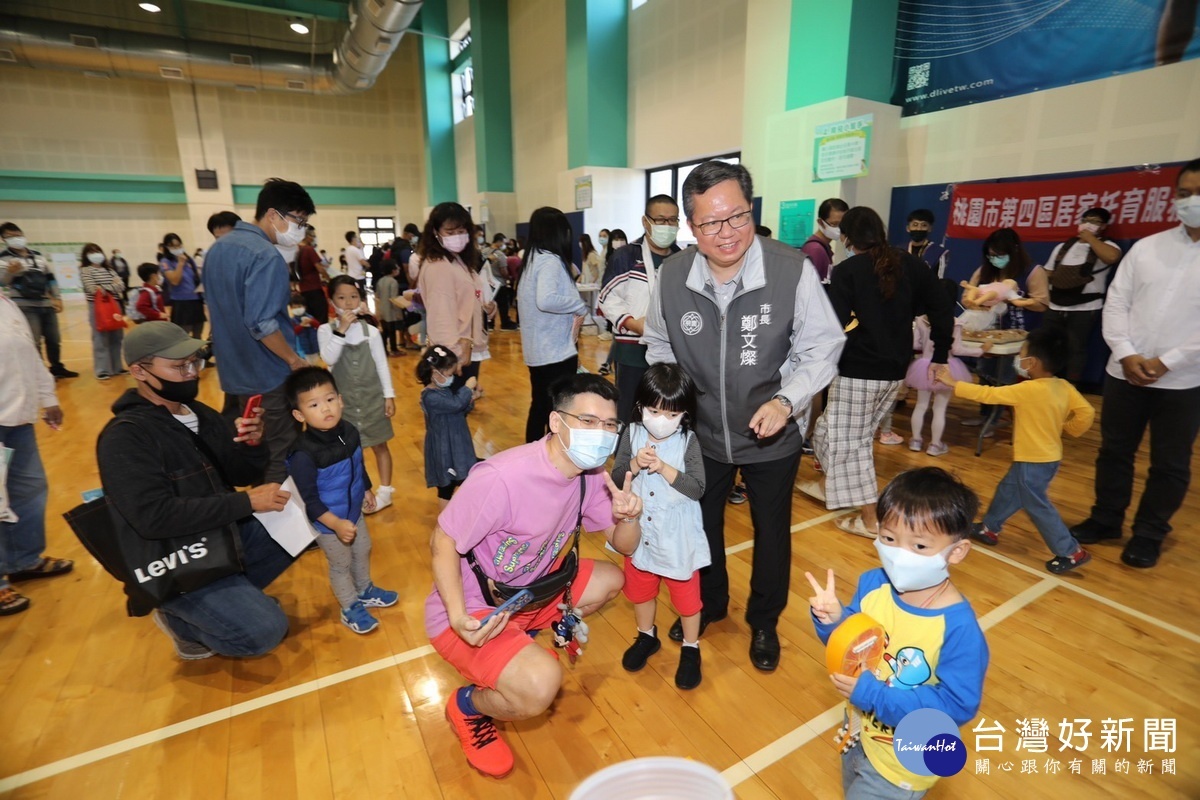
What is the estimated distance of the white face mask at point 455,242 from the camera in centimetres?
355

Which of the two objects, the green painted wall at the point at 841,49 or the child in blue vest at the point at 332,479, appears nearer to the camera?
the child in blue vest at the point at 332,479

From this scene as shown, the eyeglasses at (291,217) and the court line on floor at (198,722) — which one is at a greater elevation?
the eyeglasses at (291,217)

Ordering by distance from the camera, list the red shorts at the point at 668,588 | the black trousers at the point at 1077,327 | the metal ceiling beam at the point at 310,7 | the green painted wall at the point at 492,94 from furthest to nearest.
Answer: the metal ceiling beam at the point at 310,7
the green painted wall at the point at 492,94
the black trousers at the point at 1077,327
the red shorts at the point at 668,588

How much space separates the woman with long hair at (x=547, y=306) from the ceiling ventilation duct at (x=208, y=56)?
9815 millimetres

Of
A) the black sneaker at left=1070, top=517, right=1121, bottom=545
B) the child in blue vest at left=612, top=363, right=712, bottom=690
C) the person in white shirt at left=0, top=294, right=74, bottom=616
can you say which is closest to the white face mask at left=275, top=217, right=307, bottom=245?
the person in white shirt at left=0, top=294, right=74, bottom=616

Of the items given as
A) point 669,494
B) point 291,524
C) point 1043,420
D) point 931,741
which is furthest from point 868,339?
point 291,524

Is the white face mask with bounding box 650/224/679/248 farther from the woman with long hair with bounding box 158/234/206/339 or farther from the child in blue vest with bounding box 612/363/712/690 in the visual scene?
the woman with long hair with bounding box 158/234/206/339

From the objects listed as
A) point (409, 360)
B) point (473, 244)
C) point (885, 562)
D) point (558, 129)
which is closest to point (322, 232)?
point (558, 129)

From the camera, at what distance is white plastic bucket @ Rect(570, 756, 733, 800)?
3.67 ft

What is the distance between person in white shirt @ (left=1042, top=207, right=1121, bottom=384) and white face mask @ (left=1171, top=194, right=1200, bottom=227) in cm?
242

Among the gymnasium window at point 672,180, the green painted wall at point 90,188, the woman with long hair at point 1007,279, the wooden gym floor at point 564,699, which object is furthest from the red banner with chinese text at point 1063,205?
the green painted wall at point 90,188

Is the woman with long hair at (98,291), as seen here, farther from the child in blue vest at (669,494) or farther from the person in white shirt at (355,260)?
the child in blue vest at (669,494)

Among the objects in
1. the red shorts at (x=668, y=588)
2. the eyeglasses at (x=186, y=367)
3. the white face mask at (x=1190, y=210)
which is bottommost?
the red shorts at (x=668, y=588)

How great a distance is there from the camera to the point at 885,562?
1312 mm
